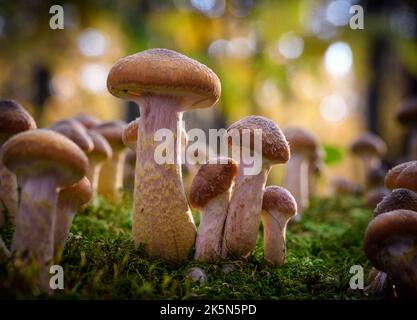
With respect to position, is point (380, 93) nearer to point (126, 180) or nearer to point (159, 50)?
point (126, 180)

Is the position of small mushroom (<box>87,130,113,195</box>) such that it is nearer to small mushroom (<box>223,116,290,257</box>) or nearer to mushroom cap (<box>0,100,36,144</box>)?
mushroom cap (<box>0,100,36,144</box>)

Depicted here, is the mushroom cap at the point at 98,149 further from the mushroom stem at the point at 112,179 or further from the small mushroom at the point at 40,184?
the small mushroom at the point at 40,184

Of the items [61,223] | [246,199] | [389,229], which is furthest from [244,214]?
[61,223]

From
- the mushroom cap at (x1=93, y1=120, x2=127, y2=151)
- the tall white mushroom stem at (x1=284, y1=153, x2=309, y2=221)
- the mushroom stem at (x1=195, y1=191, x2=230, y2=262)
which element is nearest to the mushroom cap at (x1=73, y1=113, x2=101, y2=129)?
the mushroom cap at (x1=93, y1=120, x2=127, y2=151)

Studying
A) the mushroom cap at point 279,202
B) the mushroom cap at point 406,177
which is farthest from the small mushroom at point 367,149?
the mushroom cap at point 279,202

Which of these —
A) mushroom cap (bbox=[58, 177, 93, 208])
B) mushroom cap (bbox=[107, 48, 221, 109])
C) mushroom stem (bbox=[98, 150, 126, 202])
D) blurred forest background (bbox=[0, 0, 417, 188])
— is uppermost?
blurred forest background (bbox=[0, 0, 417, 188])

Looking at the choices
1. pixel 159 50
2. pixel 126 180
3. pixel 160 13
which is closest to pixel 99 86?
pixel 160 13
